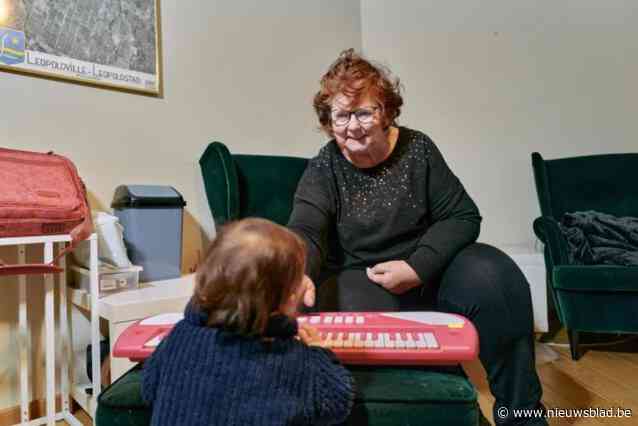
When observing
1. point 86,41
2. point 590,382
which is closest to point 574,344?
point 590,382

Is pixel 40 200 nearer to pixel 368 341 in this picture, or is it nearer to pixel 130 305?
pixel 130 305

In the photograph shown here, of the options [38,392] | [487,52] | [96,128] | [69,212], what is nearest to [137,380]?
[69,212]

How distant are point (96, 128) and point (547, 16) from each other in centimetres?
212

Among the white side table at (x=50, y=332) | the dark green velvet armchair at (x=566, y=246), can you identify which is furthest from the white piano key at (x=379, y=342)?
the dark green velvet armchair at (x=566, y=246)

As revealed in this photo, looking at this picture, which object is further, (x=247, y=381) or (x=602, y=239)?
(x=602, y=239)

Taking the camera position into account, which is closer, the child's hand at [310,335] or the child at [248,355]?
A: the child at [248,355]

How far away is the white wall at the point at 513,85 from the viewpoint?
2115 mm

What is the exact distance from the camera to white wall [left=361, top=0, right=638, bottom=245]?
6.94 ft

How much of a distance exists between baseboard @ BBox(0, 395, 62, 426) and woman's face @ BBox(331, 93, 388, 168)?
A: 3.98 feet

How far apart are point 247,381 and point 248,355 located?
3cm

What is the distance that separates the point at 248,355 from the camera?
57cm

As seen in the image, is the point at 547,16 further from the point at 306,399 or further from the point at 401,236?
the point at 306,399

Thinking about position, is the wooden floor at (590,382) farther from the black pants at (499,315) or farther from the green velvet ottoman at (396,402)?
the green velvet ottoman at (396,402)

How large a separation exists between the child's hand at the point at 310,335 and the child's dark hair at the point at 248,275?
14cm
